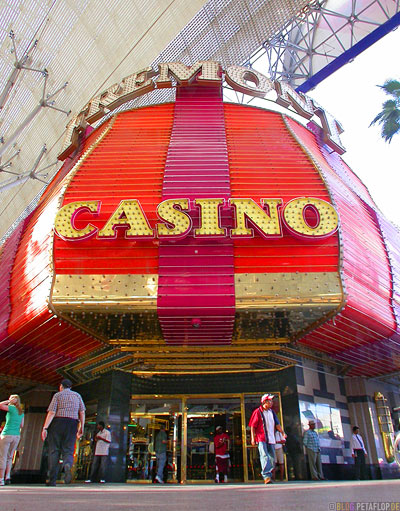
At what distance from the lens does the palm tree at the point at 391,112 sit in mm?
17188

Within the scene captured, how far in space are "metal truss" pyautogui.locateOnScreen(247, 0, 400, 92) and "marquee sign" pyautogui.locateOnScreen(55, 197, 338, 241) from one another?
40.5 feet

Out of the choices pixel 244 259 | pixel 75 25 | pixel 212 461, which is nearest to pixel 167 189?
pixel 244 259

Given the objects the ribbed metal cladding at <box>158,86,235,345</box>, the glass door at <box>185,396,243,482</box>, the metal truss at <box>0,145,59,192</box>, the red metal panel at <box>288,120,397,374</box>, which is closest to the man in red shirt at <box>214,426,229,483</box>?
the glass door at <box>185,396,243,482</box>

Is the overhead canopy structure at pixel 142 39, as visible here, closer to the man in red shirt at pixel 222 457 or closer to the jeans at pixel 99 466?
the jeans at pixel 99 466

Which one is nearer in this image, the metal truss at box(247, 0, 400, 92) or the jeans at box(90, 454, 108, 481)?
the jeans at box(90, 454, 108, 481)

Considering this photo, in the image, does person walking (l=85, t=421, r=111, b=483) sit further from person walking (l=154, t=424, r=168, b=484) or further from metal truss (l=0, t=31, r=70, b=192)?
metal truss (l=0, t=31, r=70, b=192)

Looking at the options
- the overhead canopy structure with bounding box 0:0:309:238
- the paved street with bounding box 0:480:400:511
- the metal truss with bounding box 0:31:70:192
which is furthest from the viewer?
the overhead canopy structure with bounding box 0:0:309:238

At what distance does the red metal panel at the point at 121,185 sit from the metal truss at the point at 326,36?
10227mm

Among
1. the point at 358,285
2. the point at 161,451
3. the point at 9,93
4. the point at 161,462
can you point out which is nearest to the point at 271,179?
the point at 358,285

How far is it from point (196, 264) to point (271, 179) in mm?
2724

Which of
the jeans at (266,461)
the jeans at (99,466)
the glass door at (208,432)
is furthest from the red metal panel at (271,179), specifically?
the jeans at (99,466)

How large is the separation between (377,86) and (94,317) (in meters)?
15.6

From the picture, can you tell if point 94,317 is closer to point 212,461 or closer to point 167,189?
point 167,189

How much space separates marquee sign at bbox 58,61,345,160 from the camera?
1190 centimetres
